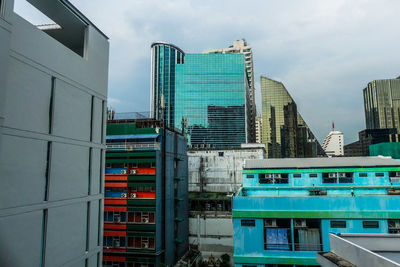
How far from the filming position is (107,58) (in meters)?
12.2

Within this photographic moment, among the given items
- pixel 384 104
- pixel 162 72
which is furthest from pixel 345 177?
pixel 384 104

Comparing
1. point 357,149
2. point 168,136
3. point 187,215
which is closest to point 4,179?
point 168,136

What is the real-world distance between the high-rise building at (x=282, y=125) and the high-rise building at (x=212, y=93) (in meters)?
28.4

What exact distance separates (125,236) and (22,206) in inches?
836

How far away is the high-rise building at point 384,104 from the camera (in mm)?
165750

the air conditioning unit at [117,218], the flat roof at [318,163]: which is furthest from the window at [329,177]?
the air conditioning unit at [117,218]

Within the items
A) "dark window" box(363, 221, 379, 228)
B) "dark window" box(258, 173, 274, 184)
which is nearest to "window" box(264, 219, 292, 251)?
"dark window" box(363, 221, 379, 228)

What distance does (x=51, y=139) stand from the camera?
8633 millimetres

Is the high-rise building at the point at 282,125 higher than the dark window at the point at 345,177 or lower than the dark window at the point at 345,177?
higher

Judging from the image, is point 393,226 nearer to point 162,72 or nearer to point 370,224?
point 370,224

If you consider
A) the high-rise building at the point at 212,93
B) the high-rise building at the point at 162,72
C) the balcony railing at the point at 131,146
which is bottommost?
the balcony railing at the point at 131,146

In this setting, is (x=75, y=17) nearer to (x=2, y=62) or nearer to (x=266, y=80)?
(x=2, y=62)

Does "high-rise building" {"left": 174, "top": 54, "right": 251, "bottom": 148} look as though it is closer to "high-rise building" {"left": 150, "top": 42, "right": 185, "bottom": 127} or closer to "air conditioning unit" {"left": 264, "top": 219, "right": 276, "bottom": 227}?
"high-rise building" {"left": 150, "top": 42, "right": 185, "bottom": 127}

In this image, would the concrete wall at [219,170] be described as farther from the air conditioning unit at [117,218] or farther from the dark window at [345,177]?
the air conditioning unit at [117,218]
